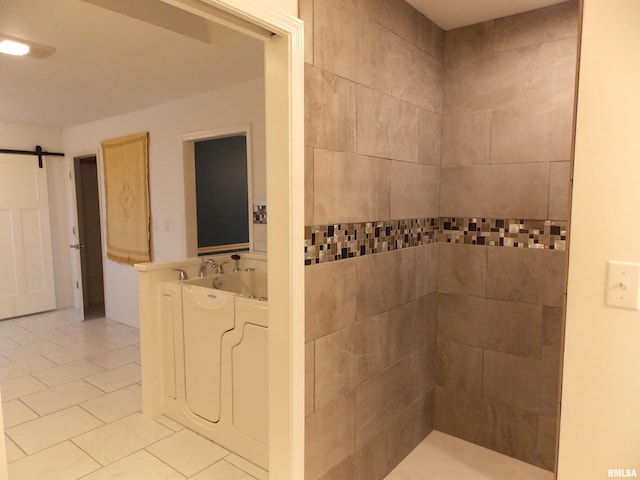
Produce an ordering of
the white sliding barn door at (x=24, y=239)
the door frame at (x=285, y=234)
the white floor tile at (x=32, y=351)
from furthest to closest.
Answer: the white sliding barn door at (x=24, y=239), the white floor tile at (x=32, y=351), the door frame at (x=285, y=234)

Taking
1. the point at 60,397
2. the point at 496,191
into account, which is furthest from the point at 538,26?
the point at 60,397

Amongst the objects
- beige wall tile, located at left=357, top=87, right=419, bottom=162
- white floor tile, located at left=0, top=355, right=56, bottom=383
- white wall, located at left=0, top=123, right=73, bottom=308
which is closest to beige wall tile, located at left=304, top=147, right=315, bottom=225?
beige wall tile, located at left=357, top=87, right=419, bottom=162

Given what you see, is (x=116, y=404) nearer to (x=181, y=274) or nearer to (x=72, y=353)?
(x=181, y=274)

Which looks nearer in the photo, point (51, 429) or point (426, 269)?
point (426, 269)

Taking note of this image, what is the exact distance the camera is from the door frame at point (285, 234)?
153 cm

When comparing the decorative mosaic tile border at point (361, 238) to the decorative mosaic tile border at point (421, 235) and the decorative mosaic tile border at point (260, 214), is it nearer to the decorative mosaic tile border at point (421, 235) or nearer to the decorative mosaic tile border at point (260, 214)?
the decorative mosaic tile border at point (421, 235)

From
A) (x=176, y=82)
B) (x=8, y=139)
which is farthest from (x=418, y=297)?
(x=8, y=139)

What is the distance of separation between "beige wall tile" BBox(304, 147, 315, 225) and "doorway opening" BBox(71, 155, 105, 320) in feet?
16.4

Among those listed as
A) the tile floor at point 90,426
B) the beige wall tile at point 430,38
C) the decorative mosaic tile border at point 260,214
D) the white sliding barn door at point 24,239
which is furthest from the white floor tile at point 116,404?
the beige wall tile at point 430,38

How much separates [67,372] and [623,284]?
402cm

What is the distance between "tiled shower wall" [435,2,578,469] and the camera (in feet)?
7.22

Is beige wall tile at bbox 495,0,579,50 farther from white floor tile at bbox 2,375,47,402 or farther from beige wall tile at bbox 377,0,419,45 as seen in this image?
white floor tile at bbox 2,375,47,402

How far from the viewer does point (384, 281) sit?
2.13m

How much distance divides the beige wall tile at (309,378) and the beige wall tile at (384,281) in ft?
1.16
